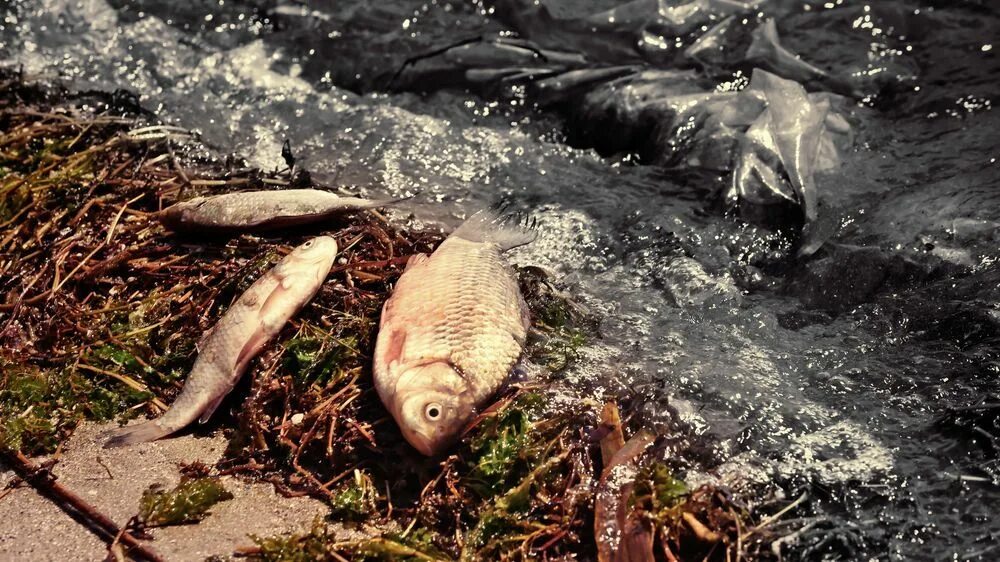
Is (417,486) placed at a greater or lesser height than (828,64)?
lesser

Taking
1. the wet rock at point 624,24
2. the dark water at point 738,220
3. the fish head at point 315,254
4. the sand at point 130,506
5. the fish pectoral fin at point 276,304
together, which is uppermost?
the wet rock at point 624,24

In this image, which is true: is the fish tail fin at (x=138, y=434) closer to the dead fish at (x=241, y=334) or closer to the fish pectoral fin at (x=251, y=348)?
the dead fish at (x=241, y=334)

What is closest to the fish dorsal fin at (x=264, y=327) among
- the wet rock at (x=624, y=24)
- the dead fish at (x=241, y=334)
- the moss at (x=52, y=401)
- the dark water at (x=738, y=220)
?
the dead fish at (x=241, y=334)

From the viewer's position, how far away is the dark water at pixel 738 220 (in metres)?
4.09

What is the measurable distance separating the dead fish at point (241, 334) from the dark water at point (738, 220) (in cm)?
140

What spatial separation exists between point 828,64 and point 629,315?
3817 mm

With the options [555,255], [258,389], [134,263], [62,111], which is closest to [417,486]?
[258,389]

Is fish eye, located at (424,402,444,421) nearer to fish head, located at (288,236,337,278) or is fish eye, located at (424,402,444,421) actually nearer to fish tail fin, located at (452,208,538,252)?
fish head, located at (288,236,337,278)

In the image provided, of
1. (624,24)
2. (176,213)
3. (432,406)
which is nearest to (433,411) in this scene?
(432,406)

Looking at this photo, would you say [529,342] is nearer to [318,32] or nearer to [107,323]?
[107,323]

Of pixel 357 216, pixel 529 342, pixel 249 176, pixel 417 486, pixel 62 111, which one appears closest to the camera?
pixel 417 486

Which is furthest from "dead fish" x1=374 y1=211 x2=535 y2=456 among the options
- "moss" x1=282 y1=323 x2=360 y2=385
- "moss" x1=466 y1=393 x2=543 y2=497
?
"moss" x1=282 y1=323 x2=360 y2=385

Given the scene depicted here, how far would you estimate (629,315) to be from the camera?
A: 197 inches

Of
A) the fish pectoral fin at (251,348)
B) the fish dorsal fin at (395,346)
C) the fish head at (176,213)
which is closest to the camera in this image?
the fish dorsal fin at (395,346)
